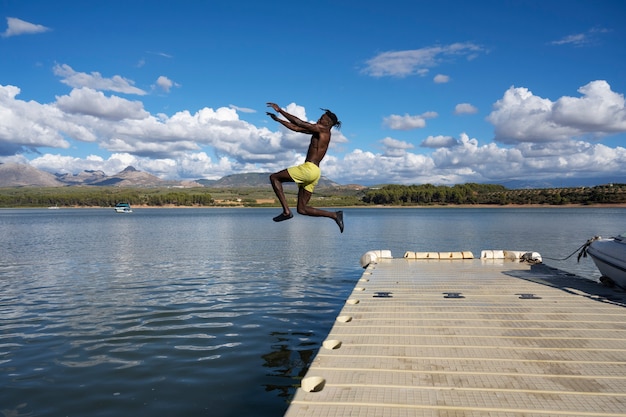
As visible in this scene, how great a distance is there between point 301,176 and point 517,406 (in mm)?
5187

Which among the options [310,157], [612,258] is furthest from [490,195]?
[310,157]

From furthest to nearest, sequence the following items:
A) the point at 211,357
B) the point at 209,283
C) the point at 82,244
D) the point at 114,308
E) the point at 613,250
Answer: the point at 82,244, the point at 209,283, the point at 114,308, the point at 613,250, the point at 211,357

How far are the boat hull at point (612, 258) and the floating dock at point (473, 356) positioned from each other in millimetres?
503

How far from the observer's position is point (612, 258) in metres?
12.5

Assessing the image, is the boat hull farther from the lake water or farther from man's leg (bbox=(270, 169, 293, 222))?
man's leg (bbox=(270, 169, 293, 222))

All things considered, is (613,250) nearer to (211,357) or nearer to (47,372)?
(211,357)

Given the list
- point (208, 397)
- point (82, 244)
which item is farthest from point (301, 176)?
point (82, 244)

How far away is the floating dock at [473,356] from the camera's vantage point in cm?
492

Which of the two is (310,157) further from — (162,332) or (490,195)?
(490,195)

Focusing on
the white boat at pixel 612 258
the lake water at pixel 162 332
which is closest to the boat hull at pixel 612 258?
the white boat at pixel 612 258

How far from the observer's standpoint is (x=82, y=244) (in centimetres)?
3697

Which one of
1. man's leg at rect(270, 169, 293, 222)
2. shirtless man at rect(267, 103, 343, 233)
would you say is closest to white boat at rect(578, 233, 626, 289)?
shirtless man at rect(267, 103, 343, 233)

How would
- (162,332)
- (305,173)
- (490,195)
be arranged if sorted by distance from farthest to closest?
(490,195) < (162,332) < (305,173)

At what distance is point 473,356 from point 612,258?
8422 mm
